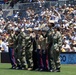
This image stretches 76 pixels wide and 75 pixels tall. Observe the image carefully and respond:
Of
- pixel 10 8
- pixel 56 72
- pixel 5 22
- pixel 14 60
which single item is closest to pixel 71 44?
pixel 14 60

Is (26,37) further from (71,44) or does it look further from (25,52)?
(71,44)

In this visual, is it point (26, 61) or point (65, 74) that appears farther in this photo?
point (26, 61)

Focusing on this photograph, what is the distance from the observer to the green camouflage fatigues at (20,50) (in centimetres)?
2048

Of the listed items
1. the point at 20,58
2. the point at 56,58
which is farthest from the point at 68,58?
the point at 56,58

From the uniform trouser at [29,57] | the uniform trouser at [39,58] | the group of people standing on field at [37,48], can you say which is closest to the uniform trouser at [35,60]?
the group of people standing on field at [37,48]

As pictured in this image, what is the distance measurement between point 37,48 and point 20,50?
103 centimetres

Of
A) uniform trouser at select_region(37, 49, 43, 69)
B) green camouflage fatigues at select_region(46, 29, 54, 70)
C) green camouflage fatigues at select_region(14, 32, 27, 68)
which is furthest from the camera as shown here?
green camouflage fatigues at select_region(14, 32, 27, 68)

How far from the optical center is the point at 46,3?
35.1m

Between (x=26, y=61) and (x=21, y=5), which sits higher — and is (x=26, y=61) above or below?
below

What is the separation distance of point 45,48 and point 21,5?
18.5 meters

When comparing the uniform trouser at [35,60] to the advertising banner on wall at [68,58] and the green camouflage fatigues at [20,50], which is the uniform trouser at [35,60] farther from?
the advertising banner on wall at [68,58]

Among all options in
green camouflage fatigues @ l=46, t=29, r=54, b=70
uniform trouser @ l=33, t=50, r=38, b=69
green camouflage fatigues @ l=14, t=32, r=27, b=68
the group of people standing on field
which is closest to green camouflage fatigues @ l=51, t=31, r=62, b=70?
the group of people standing on field

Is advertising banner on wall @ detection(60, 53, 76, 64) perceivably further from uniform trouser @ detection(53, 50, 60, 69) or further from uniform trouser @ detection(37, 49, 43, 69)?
uniform trouser @ detection(53, 50, 60, 69)

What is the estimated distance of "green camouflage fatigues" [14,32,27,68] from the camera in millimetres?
20484
